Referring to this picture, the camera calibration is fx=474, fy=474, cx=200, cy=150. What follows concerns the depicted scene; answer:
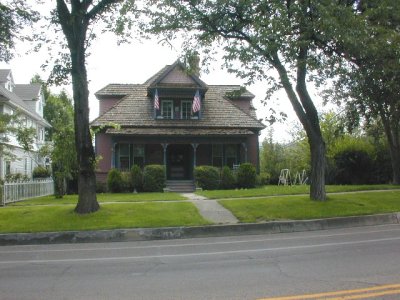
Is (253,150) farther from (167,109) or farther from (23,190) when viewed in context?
(23,190)

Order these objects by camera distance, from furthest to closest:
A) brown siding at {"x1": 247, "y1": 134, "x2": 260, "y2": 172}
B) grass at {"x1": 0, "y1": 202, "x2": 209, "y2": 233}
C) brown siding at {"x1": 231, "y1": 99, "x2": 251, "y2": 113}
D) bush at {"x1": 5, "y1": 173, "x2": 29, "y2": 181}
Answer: brown siding at {"x1": 231, "y1": 99, "x2": 251, "y2": 113}
brown siding at {"x1": 247, "y1": 134, "x2": 260, "y2": 172}
bush at {"x1": 5, "y1": 173, "x2": 29, "y2": 181}
grass at {"x1": 0, "y1": 202, "x2": 209, "y2": 233}

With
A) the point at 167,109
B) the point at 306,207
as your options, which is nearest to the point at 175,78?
the point at 167,109

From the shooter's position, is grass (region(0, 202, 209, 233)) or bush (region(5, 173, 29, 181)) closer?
grass (region(0, 202, 209, 233))

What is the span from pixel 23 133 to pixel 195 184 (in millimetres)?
11070

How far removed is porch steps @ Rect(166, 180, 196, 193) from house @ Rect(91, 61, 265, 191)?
2.69 ft

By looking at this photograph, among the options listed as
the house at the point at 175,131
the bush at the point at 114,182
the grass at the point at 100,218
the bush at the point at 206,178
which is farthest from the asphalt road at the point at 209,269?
the house at the point at 175,131

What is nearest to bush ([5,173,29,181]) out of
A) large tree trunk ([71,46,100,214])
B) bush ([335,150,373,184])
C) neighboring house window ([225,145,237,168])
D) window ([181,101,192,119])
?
large tree trunk ([71,46,100,214])

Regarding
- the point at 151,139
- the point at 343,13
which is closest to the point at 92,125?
the point at 151,139

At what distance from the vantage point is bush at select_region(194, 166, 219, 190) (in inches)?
1127

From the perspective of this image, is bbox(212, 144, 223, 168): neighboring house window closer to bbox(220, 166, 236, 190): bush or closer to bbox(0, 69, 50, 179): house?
bbox(220, 166, 236, 190): bush

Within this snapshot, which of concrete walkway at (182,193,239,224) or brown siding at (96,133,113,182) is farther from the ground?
brown siding at (96,133,113,182)

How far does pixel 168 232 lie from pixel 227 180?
15.9m

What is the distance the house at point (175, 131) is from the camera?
101ft

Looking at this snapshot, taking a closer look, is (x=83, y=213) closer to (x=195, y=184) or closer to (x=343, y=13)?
(x=343, y=13)
